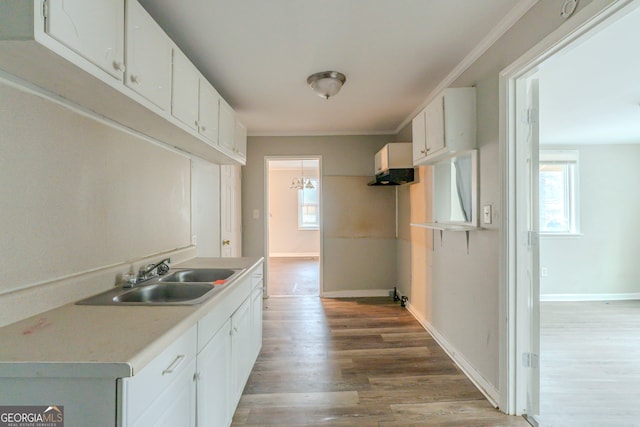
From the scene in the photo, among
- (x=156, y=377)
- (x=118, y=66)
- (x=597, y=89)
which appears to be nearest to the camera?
(x=156, y=377)

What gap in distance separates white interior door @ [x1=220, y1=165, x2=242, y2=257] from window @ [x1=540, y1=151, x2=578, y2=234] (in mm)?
4673

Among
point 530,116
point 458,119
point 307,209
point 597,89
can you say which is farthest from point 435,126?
point 307,209

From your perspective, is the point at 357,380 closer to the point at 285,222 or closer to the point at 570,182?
the point at 570,182

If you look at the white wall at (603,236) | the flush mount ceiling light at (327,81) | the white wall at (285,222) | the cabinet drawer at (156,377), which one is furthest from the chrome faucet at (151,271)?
the white wall at (285,222)

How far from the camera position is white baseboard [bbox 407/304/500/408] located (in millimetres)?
1972

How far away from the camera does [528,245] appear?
1.81 meters

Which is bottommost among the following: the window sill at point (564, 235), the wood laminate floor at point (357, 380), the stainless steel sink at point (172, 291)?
the wood laminate floor at point (357, 380)

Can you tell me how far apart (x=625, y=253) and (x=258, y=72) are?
5758 mm

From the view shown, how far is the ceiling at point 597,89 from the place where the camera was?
189 centimetres

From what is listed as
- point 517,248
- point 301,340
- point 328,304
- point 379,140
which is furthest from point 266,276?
point 517,248

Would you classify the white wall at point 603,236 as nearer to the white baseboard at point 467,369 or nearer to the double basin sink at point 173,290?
the white baseboard at point 467,369

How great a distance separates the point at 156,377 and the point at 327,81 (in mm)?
2393

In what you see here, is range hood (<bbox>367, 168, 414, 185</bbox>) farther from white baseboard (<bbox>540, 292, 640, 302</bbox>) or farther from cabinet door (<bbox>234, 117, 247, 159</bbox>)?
white baseboard (<bbox>540, 292, 640, 302</bbox>)

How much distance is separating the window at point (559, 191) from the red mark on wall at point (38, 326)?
18.3 ft
